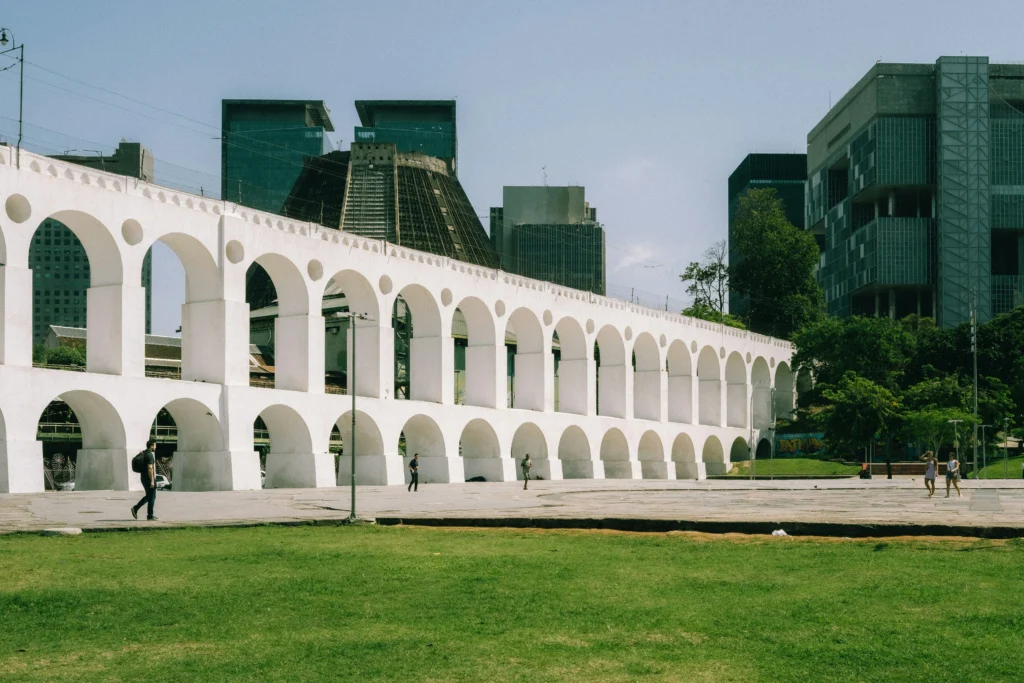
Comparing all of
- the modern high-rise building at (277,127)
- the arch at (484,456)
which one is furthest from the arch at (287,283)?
the modern high-rise building at (277,127)

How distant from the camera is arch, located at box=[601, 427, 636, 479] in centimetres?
5322

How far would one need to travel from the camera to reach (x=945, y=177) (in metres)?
82.5

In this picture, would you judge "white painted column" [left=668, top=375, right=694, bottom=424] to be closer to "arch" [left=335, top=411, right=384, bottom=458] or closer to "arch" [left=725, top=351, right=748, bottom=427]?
"arch" [left=725, top=351, right=748, bottom=427]

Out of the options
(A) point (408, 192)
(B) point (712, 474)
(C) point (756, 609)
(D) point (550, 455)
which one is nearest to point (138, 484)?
(D) point (550, 455)

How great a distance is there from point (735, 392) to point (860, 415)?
11.9m

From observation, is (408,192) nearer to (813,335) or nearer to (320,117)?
(813,335)

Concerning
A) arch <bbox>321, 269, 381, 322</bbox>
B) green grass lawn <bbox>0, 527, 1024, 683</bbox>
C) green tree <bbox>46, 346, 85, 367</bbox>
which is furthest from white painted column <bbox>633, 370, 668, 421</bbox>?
green grass lawn <bbox>0, 527, 1024, 683</bbox>

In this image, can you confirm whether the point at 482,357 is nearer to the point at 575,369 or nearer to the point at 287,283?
the point at 575,369

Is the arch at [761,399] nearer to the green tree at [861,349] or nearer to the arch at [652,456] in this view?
the green tree at [861,349]

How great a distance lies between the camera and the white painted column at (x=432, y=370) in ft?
139

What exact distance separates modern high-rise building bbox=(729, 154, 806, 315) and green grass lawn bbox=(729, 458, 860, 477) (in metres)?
73.8

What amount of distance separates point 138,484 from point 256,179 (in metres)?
143

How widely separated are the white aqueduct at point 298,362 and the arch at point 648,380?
10cm

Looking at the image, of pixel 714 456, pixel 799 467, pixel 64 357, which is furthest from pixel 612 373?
pixel 64 357
